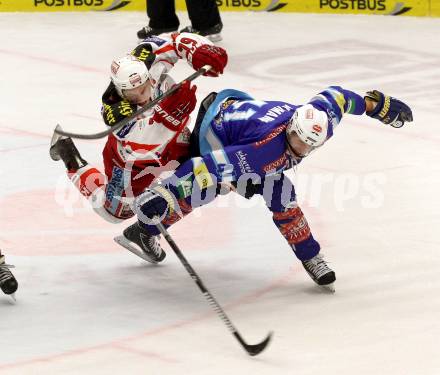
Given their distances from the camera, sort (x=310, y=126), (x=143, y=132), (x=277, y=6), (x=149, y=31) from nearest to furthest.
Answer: (x=310, y=126) < (x=143, y=132) < (x=149, y=31) < (x=277, y=6)

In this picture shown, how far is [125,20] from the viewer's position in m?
11.2

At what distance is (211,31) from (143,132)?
437cm

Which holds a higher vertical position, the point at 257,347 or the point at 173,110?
the point at 173,110

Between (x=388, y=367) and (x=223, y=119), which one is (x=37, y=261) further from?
(x=388, y=367)

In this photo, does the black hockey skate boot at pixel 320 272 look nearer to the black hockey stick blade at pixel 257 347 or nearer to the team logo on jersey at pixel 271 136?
the team logo on jersey at pixel 271 136

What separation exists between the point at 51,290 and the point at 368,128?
3170 millimetres

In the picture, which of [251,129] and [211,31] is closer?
[251,129]

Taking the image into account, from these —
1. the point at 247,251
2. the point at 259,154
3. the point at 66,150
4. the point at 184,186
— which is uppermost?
the point at 259,154

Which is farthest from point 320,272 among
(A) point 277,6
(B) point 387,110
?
(A) point 277,6

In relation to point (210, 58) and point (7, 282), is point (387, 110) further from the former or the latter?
point (7, 282)

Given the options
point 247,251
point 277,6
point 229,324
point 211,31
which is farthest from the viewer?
point 277,6

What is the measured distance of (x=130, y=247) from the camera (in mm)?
6141

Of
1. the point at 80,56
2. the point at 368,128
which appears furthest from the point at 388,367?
the point at 80,56

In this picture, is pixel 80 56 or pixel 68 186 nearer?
pixel 68 186
